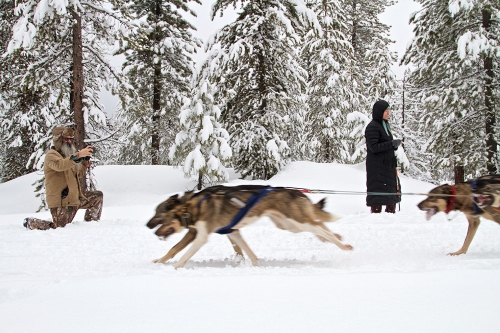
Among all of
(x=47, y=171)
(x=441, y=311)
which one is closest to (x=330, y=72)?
(x=47, y=171)

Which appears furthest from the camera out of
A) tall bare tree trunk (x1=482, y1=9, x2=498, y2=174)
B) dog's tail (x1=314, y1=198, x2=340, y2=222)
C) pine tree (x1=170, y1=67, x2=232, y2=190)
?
pine tree (x1=170, y1=67, x2=232, y2=190)

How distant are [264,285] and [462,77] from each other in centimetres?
1345

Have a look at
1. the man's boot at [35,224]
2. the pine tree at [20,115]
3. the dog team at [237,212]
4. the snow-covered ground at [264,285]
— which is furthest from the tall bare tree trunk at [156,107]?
the dog team at [237,212]

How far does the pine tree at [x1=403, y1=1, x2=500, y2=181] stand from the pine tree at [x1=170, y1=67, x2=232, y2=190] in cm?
803

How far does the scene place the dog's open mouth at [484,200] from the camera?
4.39 m

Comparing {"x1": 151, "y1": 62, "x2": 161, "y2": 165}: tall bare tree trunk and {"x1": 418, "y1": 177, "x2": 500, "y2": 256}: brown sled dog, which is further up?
{"x1": 151, "y1": 62, "x2": 161, "y2": 165}: tall bare tree trunk

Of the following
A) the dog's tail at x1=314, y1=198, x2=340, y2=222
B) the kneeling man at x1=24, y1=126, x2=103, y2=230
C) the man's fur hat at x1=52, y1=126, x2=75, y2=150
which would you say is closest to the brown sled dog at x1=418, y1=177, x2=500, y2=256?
the dog's tail at x1=314, y1=198, x2=340, y2=222

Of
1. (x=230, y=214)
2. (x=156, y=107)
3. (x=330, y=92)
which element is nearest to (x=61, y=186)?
(x=230, y=214)

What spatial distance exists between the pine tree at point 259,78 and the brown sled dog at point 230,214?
32.0 feet

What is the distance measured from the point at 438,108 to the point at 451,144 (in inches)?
56.5

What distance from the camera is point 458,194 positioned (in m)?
4.62

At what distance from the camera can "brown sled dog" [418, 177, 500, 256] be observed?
4.41 meters

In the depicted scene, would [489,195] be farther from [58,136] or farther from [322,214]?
[58,136]

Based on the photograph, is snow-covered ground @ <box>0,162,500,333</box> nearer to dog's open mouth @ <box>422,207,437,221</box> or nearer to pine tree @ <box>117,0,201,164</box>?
dog's open mouth @ <box>422,207,437,221</box>
